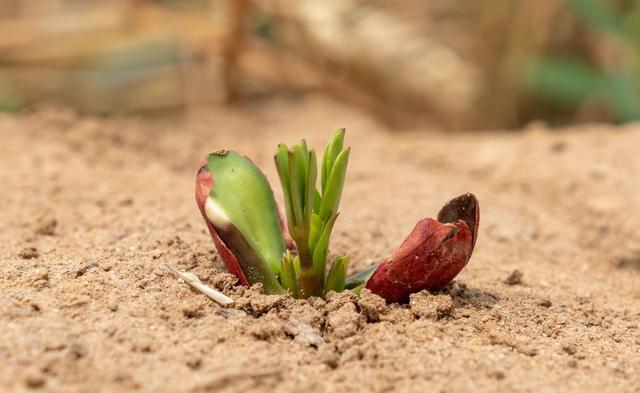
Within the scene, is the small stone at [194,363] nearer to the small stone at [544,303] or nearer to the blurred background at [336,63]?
the small stone at [544,303]

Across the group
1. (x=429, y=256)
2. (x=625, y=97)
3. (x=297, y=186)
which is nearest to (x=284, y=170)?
(x=297, y=186)

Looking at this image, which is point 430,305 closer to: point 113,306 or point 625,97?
point 113,306

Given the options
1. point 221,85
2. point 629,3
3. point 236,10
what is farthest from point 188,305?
point 629,3

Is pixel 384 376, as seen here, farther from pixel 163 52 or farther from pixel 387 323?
pixel 163 52

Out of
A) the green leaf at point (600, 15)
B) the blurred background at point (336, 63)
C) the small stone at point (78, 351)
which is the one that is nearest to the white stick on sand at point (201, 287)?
the small stone at point (78, 351)

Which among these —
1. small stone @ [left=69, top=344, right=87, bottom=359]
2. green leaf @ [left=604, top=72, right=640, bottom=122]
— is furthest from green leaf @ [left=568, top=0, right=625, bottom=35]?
small stone @ [left=69, top=344, right=87, bottom=359]

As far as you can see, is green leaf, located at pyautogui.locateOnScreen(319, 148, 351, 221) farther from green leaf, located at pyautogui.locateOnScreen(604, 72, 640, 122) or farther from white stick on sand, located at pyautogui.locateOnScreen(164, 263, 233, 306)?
green leaf, located at pyautogui.locateOnScreen(604, 72, 640, 122)
